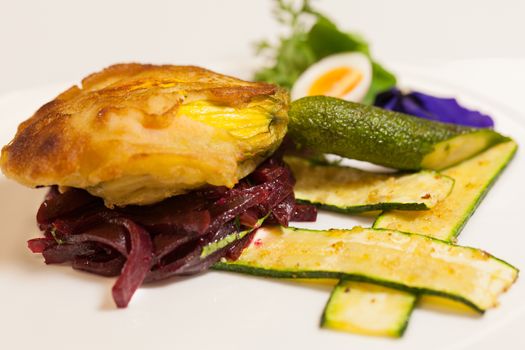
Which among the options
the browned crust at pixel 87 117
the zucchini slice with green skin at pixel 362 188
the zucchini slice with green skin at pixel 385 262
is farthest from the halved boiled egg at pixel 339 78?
the zucchini slice with green skin at pixel 385 262

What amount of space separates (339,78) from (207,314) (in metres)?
3.48

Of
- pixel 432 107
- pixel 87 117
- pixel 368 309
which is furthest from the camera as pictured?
pixel 432 107

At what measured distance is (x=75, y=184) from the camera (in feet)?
12.2

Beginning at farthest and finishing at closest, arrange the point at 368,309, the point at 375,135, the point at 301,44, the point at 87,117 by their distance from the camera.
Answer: the point at 301,44, the point at 375,135, the point at 87,117, the point at 368,309

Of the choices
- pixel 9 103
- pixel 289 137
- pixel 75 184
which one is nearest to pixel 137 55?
pixel 9 103

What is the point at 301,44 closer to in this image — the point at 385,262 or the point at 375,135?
the point at 375,135

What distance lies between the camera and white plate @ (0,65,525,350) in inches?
128

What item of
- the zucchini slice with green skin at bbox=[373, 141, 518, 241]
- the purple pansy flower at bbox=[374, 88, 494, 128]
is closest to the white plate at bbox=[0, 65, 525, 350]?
the zucchini slice with green skin at bbox=[373, 141, 518, 241]

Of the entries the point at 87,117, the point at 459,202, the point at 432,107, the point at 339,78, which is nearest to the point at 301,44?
the point at 339,78

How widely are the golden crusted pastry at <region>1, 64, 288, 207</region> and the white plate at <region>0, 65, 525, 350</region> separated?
0.54 m

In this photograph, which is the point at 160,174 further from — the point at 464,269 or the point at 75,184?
the point at 464,269

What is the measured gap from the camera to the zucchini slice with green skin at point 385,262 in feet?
11.2

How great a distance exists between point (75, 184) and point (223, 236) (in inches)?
35.1

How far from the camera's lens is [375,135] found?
455cm
